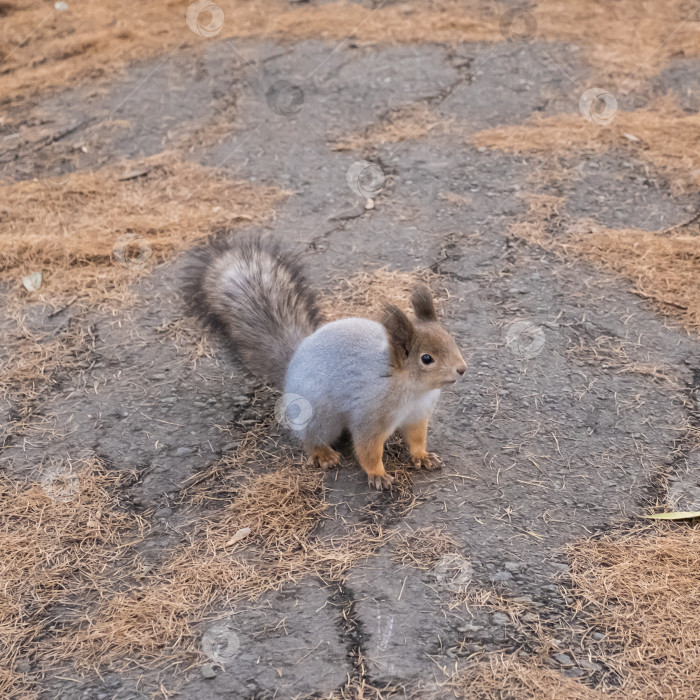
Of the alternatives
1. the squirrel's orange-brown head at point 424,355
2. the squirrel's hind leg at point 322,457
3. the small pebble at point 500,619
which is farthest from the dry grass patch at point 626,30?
the small pebble at point 500,619

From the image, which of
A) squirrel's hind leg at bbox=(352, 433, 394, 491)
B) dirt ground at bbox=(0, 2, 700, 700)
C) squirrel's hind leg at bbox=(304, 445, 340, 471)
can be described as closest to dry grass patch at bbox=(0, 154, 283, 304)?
dirt ground at bbox=(0, 2, 700, 700)

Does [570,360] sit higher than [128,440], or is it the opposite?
[128,440]

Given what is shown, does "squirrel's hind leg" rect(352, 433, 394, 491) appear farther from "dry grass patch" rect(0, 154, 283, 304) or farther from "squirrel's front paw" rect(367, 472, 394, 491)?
"dry grass patch" rect(0, 154, 283, 304)

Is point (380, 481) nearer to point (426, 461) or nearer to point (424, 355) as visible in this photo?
point (426, 461)

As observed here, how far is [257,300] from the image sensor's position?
2658 millimetres

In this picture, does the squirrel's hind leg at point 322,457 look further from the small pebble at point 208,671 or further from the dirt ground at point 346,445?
the small pebble at point 208,671

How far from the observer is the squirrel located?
2.26 meters

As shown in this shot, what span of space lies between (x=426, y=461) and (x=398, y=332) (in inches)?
19.8

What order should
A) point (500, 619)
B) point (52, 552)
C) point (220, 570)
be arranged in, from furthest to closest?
point (52, 552), point (220, 570), point (500, 619)

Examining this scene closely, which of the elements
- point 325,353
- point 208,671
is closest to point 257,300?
point 325,353

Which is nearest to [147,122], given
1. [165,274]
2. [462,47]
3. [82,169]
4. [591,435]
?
[82,169]

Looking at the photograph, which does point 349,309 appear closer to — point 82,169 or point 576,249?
point 576,249

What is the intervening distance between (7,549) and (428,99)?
3.87 metres

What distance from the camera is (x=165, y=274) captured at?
11.7 feet
